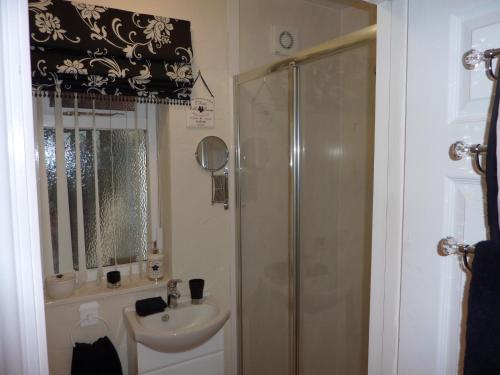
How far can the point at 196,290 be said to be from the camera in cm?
208

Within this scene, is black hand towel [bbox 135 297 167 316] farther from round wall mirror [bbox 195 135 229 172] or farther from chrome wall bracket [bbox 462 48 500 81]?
chrome wall bracket [bbox 462 48 500 81]

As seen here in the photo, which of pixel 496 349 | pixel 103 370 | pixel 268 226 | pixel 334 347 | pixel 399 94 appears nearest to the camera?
pixel 496 349

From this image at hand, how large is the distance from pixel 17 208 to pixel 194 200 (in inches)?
62.0

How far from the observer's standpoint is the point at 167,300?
205 centimetres

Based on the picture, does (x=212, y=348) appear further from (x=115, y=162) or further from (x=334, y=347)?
(x=115, y=162)

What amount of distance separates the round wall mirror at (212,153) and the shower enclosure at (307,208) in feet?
0.39

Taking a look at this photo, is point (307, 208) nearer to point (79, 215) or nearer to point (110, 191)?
point (110, 191)

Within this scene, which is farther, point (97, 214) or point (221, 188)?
point (221, 188)

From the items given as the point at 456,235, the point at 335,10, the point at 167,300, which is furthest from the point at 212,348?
the point at 335,10

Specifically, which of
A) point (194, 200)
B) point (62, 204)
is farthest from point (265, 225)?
point (62, 204)

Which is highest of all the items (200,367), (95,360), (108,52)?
(108,52)

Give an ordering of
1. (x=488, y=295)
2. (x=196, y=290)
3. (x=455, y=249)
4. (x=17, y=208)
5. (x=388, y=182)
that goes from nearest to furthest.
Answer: (x=17, y=208) → (x=488, y=295) → (x=455, y=249) → (x=388, y=182) → (x=196, y=290)

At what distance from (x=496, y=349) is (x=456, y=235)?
241 millimetres

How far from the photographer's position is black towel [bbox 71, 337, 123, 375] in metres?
1.81
